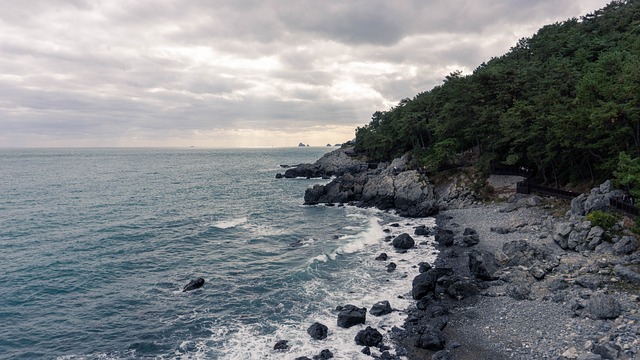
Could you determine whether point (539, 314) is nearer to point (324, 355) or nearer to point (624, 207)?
point (324, 355)

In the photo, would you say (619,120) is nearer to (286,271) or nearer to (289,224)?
(286,271)

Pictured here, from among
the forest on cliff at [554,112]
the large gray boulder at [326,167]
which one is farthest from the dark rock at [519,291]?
the large gray boulder at [326,167]

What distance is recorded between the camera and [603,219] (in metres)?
27.9

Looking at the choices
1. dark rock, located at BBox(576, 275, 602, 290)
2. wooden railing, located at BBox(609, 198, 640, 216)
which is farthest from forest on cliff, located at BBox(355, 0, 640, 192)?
dark rock, located at BBox(576, 275, 602, 290)

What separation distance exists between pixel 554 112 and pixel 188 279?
42179 mm

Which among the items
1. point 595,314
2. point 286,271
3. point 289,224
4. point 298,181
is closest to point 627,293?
point 595,314

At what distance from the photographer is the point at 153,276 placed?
32.0m

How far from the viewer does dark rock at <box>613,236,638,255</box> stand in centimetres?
2462

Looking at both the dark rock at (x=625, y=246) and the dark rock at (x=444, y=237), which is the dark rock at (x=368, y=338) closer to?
the dark rock at (x=444, y=237)

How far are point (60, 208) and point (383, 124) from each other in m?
76.2

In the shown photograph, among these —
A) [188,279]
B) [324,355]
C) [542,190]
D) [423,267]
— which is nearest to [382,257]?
[423,267]

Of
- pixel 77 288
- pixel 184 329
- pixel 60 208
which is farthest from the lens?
pixel 60 208

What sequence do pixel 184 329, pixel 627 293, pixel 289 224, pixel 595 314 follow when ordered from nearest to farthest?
pixel 595 314
pixel 627 293
pixel 184 329
pixel 289 224

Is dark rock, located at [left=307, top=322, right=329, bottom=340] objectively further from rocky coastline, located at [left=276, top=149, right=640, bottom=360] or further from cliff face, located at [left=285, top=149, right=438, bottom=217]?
cliff face, located at [left=285, top=149, right=438, bottom=217]
